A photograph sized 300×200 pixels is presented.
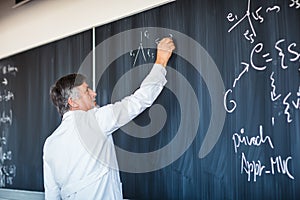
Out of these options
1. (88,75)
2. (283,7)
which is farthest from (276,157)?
(88,75)

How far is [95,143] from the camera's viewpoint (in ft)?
6.70

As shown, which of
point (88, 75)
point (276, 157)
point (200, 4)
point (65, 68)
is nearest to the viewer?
point (276, 157)

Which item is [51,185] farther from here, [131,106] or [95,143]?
[131,106]

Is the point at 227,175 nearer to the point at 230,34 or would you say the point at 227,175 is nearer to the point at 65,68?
the point at 230,34

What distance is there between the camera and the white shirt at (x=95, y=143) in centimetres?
204

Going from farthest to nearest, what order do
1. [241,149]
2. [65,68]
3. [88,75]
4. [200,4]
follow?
[65,68]
[88,75]
[200,4]
[241,149]

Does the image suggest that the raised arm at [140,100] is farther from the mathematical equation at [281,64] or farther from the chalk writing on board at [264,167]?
the chalk writing on board at [264,167]

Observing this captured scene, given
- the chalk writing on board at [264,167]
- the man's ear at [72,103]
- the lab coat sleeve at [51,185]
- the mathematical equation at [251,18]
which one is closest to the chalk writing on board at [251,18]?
the mathematical equation at [251,18]

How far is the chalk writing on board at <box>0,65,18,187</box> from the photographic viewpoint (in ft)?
10.7

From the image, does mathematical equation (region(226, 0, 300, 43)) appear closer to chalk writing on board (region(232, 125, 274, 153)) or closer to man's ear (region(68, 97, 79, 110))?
chalk writing on board (region(232, 125, 274, 153))

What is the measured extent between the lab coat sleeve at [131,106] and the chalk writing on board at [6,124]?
4.69 ft

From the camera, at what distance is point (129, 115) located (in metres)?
2.06

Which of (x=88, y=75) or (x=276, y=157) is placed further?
(x=88, y=75)

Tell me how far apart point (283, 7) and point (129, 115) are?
80cm
